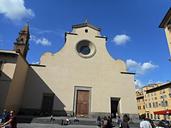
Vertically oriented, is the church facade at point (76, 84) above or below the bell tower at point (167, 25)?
below

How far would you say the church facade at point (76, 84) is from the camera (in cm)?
2066

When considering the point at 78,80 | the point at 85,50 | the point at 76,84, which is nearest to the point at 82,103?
the point at 76,84

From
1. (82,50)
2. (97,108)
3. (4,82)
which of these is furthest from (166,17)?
(4,82)

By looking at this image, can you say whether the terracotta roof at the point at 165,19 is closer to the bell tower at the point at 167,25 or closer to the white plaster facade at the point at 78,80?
the bell tower at the point at 167,25

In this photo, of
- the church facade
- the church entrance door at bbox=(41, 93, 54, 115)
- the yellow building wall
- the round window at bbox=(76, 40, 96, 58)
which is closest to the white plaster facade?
the church facade

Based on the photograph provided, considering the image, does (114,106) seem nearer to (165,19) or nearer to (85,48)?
(85,48)

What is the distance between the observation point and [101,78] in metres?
22.7

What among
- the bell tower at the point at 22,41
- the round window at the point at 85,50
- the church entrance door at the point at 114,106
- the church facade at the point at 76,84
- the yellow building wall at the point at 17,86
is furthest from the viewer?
the round window at the point at 85,50

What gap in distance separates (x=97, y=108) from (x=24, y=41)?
1430 centimetres

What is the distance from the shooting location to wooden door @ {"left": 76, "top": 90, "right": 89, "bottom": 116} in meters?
21.4

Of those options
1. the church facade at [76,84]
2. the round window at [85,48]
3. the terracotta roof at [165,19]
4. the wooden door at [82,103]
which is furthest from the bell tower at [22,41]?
the terracotta roof at [165,19]

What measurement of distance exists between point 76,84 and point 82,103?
2612 millimetres

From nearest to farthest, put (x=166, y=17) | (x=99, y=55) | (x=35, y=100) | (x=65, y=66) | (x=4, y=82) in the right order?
(x=4, y=82) < (x=166, y=17) < (x=35, y=100) < (x=65, y=66) < (x=99, y=55)

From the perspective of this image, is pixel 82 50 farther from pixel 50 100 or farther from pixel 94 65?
pixel 50 100
